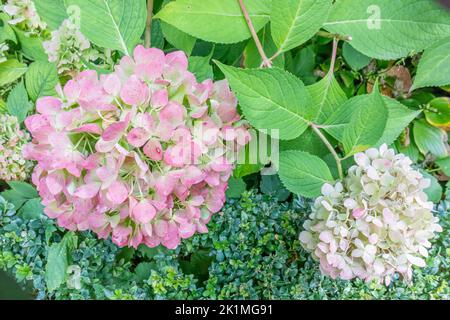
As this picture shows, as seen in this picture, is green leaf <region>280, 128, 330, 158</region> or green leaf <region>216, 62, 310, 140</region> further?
green leaf <region>280, 128, 330, 158</region>

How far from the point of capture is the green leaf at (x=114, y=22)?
0.64 metres

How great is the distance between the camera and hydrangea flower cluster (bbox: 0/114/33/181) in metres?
0.80

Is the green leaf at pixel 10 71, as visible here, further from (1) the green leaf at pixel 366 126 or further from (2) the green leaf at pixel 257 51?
(1) the green leaf at pixel 366 126

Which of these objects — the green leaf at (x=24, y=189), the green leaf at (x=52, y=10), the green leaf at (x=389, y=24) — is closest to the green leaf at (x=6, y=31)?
the green leaf at (x=52, y=10)

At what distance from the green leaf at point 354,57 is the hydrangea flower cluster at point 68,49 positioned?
0.37 meters

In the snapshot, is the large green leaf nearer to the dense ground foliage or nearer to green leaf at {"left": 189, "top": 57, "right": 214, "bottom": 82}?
the dense ground foliage

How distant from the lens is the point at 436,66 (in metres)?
0.74

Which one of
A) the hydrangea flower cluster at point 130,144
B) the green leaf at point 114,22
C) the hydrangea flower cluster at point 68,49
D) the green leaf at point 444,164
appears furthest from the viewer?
the green leaf at point 444,164

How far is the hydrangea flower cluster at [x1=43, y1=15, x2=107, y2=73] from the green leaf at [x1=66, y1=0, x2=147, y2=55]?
0.11 meters

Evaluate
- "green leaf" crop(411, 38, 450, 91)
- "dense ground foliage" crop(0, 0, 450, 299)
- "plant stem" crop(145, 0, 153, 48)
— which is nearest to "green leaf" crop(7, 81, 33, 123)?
"dense ground foliage" crop(0, 0, 450, 299)

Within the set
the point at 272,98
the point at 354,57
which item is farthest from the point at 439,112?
the point at 272,98
